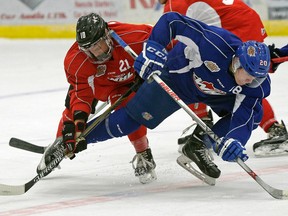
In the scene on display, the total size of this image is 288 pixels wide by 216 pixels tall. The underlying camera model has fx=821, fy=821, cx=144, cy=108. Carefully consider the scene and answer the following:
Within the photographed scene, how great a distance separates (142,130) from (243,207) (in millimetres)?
987

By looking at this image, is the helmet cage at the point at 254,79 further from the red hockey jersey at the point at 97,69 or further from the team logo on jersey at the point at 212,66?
the red hockey jersey at the point at 97,69

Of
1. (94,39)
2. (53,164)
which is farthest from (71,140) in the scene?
(94,39)

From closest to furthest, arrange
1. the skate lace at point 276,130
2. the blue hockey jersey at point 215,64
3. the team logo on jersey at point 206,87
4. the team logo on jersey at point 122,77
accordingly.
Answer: the blue hockey jersey at point 215,64 → the team logo on jersey at point 206,87 → the team logo on jersey at point 122,77 → the skate lace at point 276,130

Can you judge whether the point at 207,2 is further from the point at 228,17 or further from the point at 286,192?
the point at 286,192

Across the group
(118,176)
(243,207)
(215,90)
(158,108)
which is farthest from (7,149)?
(243,207)

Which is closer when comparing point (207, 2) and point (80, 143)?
point (80, 143)

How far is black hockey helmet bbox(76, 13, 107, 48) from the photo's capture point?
389 cm

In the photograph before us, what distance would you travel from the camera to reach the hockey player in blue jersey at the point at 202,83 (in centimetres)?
360

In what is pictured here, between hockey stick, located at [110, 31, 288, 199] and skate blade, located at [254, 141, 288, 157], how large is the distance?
97cm

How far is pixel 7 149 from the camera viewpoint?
198 inches

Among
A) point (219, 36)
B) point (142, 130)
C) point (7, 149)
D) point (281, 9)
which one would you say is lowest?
point (281, 9)

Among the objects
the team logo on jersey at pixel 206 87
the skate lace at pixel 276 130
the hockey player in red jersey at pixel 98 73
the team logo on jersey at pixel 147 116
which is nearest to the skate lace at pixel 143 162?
the hockey player in red jersey at pixel 98 73

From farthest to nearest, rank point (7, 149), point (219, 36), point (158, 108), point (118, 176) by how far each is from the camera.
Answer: point (7, 149)
point (118, 176)
point (158, 108)
point (219, 36)

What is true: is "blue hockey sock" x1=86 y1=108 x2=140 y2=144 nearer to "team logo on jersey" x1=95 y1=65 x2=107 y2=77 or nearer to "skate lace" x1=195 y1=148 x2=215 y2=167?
"team logo on jersey" x1=95 y1=65 x2=107 y2=77
